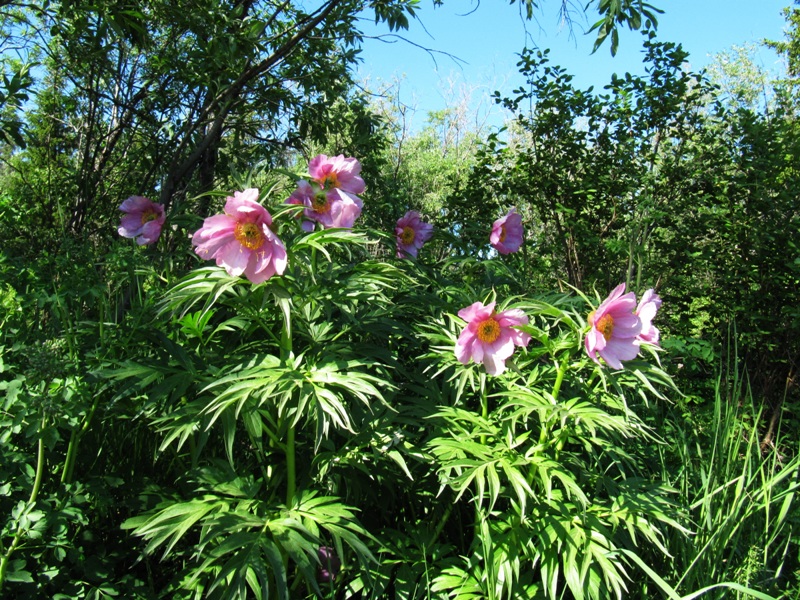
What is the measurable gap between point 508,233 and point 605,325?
117 cm

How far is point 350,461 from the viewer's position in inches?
72.3

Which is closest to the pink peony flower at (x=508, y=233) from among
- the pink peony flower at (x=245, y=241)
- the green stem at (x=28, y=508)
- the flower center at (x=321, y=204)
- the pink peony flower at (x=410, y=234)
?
the pink peony flower at (x=410, y=234)

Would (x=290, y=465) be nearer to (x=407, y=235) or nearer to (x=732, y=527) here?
(x=407, y=235)

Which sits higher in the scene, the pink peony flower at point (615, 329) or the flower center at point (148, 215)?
the flower center at point (148, 215)

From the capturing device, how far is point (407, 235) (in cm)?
273

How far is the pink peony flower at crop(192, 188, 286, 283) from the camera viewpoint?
1642 millimetres

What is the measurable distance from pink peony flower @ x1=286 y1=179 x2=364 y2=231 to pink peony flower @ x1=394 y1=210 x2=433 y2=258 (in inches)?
30.9

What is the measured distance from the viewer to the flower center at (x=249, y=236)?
1.64m

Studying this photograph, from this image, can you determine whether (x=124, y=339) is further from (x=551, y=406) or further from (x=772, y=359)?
(x=772, y=359)

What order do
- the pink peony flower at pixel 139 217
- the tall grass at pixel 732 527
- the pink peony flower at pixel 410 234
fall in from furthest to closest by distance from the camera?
the pink peony flower at pixel 410 234
the pink peony flower at pixel 139 217
the tall grass at pixel 732 527

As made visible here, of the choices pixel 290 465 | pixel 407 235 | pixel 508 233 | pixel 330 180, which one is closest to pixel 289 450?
pixel 290 465

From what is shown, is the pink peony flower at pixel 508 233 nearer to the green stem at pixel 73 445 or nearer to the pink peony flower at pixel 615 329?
the pink peony flower at pixel 615 329

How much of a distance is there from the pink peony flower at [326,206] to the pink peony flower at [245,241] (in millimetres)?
265

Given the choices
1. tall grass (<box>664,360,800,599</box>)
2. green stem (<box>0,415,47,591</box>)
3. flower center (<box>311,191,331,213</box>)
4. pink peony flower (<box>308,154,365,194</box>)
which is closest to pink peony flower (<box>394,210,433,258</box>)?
pink peony flower (<box>308,154,365,194</box>)
